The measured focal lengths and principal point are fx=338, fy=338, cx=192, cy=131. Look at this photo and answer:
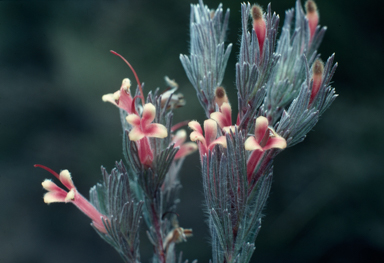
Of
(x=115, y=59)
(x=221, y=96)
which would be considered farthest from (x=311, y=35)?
(x=115, y=59)

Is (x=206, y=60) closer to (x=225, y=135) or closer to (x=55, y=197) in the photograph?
(x=225, y=135)

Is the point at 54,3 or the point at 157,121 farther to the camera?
the point at 54,3

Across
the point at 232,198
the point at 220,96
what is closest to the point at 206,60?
the point at 220,96

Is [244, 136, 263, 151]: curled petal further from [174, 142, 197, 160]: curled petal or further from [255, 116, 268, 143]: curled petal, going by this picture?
[174, 142, 197, 160]: curled petal

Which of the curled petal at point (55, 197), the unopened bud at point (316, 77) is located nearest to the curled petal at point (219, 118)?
the unopened bud at point (316, 77)

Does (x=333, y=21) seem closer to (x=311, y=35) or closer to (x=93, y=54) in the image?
(x=311, y=35)

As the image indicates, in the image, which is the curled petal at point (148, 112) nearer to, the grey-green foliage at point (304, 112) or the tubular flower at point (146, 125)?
the tubular flower at point (146, 125)
